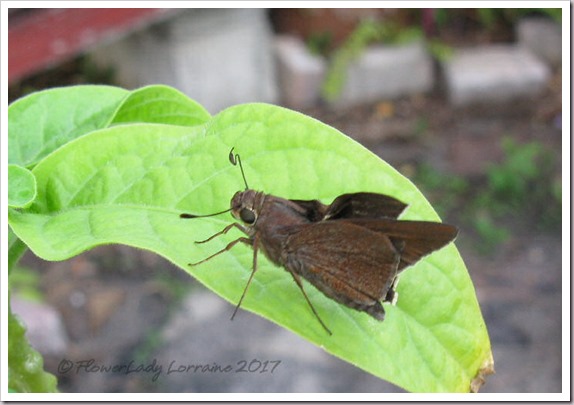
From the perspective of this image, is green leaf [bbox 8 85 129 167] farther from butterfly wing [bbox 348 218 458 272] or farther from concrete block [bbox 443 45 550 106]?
concrete block [bbox 443 45 550 106]

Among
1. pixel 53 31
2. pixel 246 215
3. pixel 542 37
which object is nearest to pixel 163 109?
pixel 246 215

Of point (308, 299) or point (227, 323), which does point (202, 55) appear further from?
point (308, 299)

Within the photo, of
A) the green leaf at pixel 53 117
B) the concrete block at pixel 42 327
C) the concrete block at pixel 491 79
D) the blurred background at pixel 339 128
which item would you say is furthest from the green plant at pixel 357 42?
the green leaf at pixel 53 117

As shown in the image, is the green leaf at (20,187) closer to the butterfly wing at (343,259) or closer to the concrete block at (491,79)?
the butterfly wing at (343,259)

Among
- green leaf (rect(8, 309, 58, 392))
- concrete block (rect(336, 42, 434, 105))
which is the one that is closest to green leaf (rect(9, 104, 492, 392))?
green leaf (rect(8, 309, 58, 392))

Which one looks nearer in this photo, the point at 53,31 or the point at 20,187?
the point at 20,187

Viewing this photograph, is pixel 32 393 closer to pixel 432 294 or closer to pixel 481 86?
pixel 432 294

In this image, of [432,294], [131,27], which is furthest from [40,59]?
[432,294]
